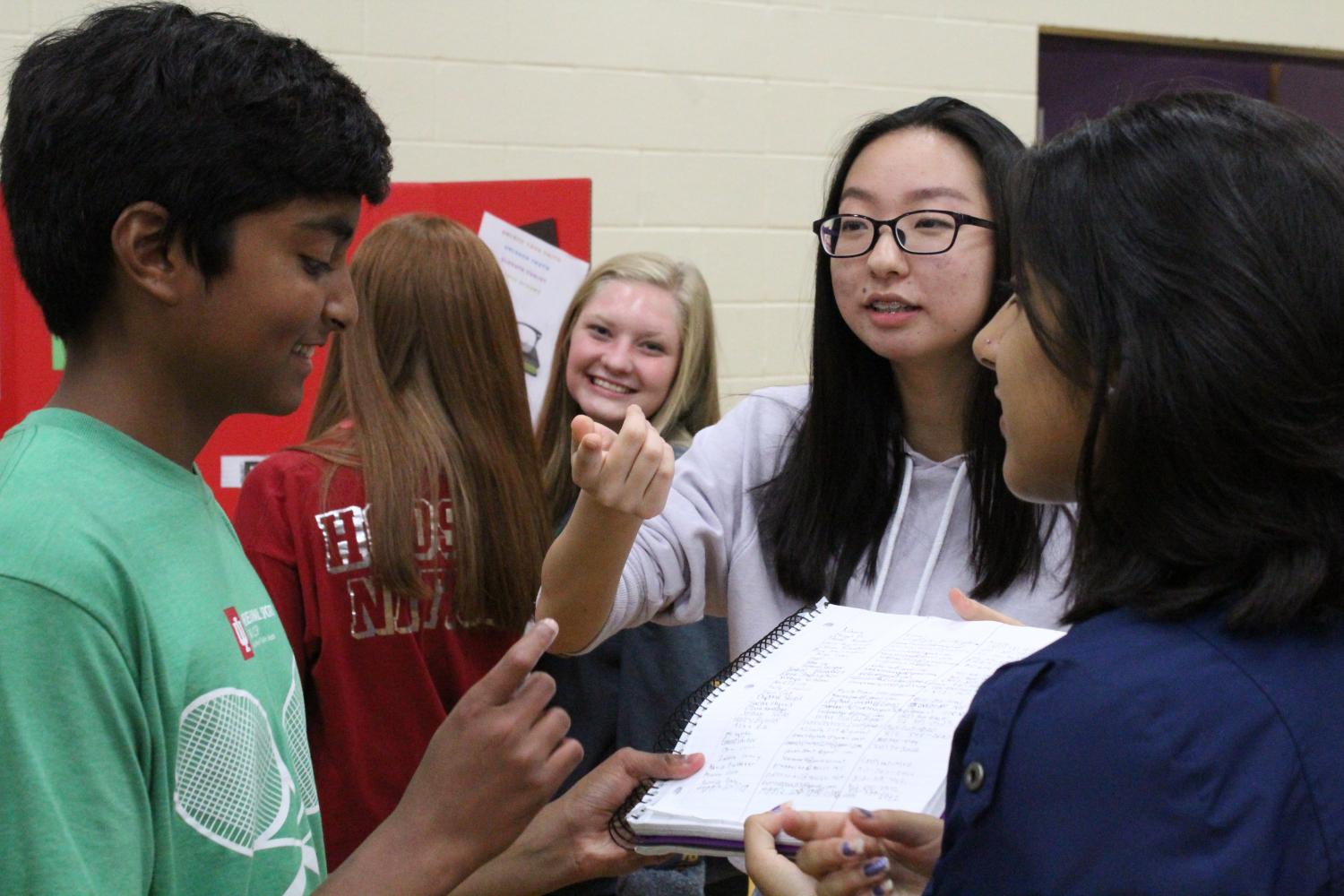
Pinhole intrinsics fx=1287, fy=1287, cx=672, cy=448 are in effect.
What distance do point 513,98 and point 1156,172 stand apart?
2.48 m

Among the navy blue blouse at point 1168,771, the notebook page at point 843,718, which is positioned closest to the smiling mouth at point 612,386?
the notebook page at point 843,718

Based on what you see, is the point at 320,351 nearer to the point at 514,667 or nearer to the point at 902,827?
the point at 514,667

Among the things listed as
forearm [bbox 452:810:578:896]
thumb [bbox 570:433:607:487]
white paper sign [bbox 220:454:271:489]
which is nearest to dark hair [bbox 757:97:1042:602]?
thumb [bbox 570:433:607:487]

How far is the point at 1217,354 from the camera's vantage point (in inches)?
31.4

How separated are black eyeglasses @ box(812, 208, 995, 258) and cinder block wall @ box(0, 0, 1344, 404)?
A: 1.69 metres

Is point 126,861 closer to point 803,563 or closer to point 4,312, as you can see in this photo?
point 803,563

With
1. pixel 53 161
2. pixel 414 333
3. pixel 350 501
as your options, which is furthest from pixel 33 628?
pixel 414 333

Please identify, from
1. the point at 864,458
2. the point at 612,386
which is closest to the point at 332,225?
the point at 864,458

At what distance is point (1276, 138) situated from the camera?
0.83 m

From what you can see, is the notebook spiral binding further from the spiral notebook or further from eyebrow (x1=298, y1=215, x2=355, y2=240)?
eyebrow (x1=298, y1=215, x2=355, y2=240)

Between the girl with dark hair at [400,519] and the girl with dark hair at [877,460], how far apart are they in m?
0.47

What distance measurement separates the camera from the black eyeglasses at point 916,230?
1.54 metres

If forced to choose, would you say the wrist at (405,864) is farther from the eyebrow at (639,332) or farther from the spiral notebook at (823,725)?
the eyebrow at (639,332)

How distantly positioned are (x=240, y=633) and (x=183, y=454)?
0.49 ft
